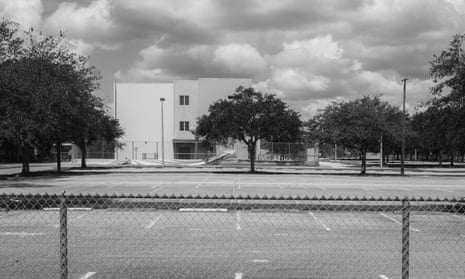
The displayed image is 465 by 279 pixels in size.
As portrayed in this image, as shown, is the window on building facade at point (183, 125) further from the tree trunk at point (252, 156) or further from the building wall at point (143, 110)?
the tree trunk at point (252, 156)

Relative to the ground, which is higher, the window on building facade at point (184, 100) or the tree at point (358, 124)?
the window on building facade at point (184, 100)

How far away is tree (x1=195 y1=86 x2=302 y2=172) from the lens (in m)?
41.6

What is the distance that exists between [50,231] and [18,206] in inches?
182

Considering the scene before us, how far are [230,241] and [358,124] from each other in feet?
104

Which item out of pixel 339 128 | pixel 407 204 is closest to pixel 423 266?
pixel 407 204

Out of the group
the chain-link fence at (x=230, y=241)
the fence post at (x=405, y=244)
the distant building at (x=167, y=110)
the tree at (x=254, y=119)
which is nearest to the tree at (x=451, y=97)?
the chain-link fence at (x=230, y=241)

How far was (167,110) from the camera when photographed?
2938 inches

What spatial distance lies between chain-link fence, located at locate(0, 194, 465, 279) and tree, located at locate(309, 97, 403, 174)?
2509 cm

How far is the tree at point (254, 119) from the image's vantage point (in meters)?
41.6

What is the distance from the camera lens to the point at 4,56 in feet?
82.3

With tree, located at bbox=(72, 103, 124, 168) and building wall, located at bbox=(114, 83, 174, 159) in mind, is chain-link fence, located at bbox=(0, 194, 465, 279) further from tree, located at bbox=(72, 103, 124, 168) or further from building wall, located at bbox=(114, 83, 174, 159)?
building wall, located at bbox=(114, 83, 174, 159)

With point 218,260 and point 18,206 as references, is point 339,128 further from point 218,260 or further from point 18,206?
point 218,260

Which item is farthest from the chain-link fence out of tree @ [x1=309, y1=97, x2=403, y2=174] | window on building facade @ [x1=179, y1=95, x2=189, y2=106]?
window on building facade @ [x1=179, y1=95, x2=189, y2=106]

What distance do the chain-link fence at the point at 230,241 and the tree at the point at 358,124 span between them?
82.3 ft
